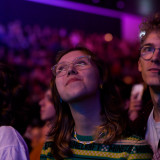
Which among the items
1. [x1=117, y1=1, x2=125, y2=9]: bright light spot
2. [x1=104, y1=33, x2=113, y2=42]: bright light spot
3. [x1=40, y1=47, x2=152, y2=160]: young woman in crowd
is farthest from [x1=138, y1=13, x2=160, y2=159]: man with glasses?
[x1=104, y1=33, x2=113, y2=42]: bright light spot

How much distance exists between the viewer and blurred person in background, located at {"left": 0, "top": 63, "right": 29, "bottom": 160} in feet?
4.74

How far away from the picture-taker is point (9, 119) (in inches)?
68.7

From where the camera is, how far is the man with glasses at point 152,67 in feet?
4.49

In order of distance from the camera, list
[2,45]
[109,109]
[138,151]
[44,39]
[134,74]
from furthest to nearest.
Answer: [134,74] < [44,39] < [2,45] < [109,109] < [138,151]

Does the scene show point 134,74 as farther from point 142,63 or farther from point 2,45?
point 142,63

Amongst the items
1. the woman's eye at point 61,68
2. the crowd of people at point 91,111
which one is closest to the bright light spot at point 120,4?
the crowd of people at point 91,111

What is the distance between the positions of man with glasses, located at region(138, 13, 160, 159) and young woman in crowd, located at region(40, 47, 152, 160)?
11cm

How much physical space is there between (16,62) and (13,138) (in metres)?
3.17

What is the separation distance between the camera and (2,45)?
445 centimetres

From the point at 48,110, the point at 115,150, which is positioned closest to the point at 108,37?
the point at 48,110

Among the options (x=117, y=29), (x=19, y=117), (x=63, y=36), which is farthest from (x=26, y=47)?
(x=19, y=117)

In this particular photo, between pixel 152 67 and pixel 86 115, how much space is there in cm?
49

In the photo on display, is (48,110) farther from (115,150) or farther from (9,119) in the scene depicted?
(115,150)

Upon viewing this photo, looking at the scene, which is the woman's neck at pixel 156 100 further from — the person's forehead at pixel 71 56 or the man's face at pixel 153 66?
the person's forehead at pixel 71 56
